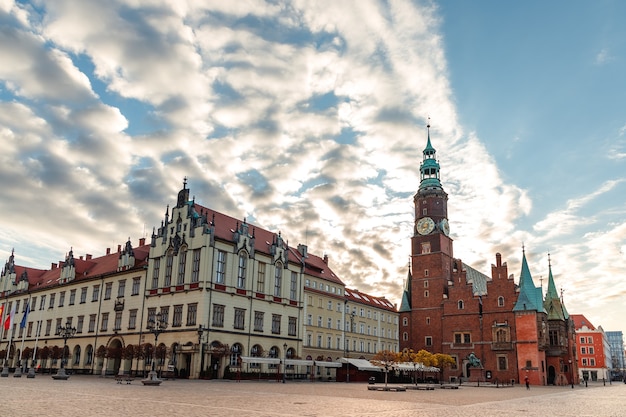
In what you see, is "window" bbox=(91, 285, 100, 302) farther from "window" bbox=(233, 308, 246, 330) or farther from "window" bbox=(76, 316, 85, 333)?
"window" bbox=(233, 308, 246, 330)

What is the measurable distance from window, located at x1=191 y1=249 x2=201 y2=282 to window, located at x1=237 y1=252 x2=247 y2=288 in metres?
4.79

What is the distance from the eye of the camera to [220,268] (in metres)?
57.8

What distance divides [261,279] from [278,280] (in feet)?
10.7

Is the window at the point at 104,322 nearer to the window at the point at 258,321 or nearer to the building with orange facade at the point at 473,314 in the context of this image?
the window at the point at 258,321

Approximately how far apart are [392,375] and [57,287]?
47.9 m

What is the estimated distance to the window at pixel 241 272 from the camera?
59.9 metres

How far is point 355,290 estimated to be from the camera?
3647 inches

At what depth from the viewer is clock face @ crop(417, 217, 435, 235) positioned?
9525 cm

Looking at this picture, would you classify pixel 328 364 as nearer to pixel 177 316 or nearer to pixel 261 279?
pixel 261 279

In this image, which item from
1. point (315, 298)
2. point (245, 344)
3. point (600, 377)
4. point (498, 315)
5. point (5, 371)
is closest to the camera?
point (5, 371)

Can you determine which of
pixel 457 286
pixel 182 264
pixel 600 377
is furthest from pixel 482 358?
pixel 600 377

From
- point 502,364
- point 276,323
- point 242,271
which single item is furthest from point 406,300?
point 242,271

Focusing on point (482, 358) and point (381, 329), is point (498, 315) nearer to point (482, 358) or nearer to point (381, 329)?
point (482, 358)

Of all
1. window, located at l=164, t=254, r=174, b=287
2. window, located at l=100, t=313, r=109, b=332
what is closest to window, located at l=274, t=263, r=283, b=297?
window, located at l=164, t=254, r=174, b=287
